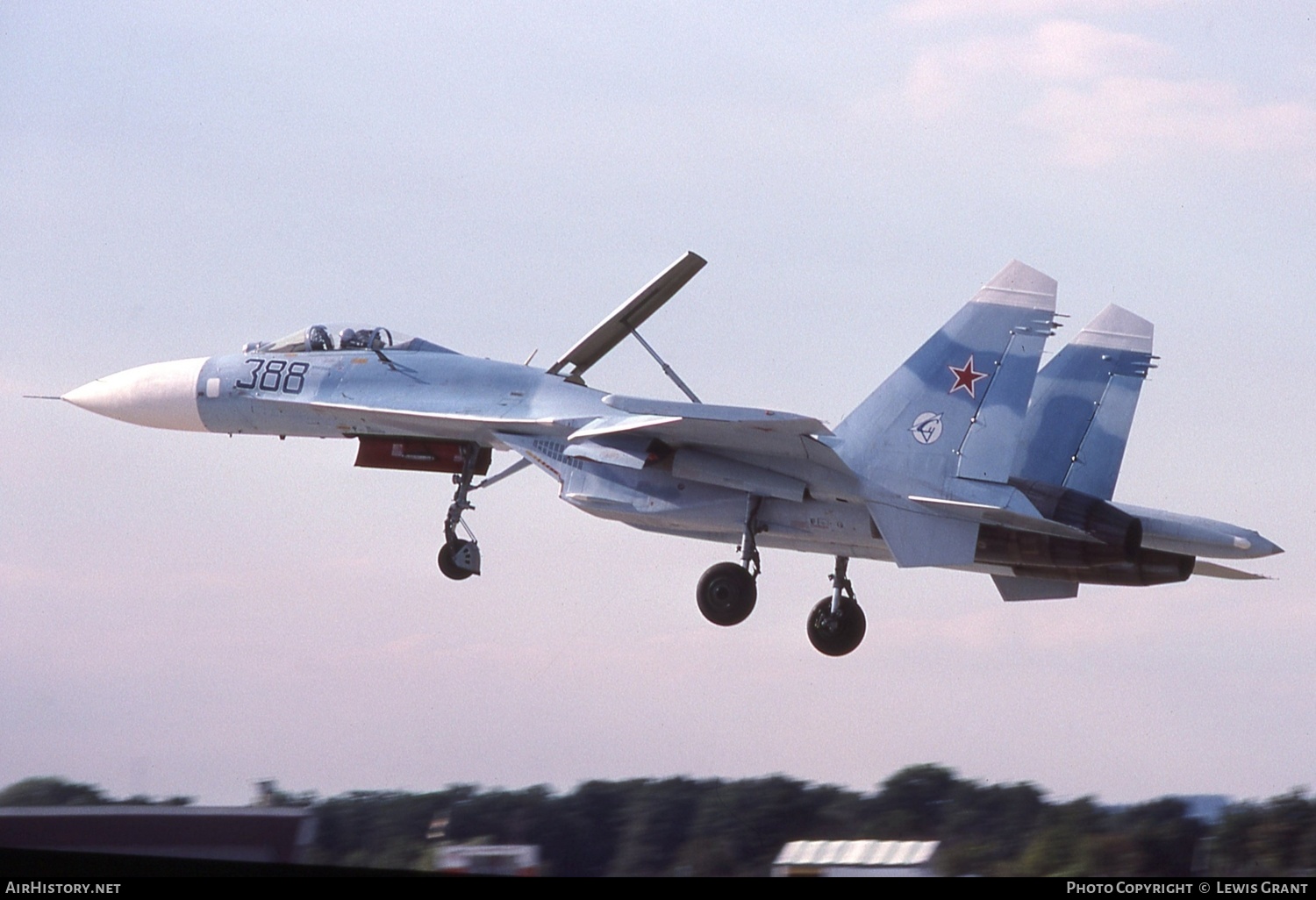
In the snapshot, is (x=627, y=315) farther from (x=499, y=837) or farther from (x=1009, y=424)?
(x=499, y=837)

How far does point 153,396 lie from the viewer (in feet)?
66.7

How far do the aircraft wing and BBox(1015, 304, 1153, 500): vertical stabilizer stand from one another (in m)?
4.37

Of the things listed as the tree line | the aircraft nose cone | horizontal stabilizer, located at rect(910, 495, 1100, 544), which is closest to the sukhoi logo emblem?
horizontal stabilizer, located at rect(910, 495, 1100, 544)

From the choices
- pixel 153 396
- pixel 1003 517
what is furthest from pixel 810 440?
pixel 153 396

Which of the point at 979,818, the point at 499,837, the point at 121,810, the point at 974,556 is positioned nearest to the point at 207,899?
the point at 121,810

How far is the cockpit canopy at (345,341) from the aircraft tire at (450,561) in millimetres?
2413

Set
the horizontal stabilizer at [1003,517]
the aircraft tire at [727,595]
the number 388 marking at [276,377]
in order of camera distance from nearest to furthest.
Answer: the horizontal stabilizer at [1003,517]
the aircraft tire at [727,595]
the number 388 marking at [276,377]

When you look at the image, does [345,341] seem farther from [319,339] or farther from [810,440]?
[810,440]

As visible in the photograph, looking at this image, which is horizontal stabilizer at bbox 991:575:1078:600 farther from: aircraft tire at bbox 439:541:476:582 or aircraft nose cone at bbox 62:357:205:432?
aircraft nose cone at bbox 62:357:205:432

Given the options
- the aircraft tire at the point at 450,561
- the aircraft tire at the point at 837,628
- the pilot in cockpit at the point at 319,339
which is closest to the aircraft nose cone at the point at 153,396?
the pilot in cockpit at the point at 319,339

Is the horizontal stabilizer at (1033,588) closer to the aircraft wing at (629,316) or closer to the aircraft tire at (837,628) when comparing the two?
the aircraft tire at (837,628)

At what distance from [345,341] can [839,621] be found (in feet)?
22.5

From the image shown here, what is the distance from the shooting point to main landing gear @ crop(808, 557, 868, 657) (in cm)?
1922

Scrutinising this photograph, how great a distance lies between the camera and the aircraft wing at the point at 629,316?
1933cm
